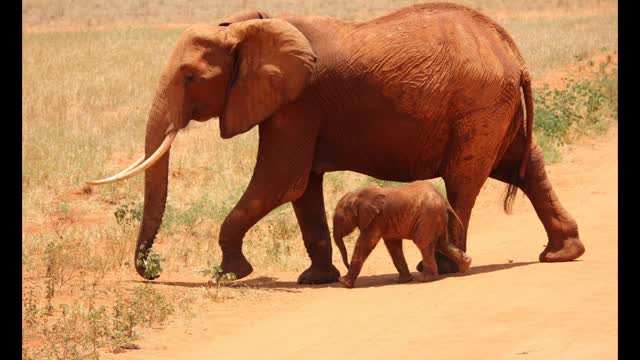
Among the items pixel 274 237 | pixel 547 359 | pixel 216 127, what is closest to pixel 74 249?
pixel 274 237

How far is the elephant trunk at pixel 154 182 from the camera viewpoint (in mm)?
10805

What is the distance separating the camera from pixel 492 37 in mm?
11320

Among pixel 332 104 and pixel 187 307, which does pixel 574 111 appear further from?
pixel 187 307

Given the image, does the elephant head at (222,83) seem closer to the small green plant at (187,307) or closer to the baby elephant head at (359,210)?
the small green plant at (187,307)

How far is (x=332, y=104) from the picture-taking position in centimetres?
1097

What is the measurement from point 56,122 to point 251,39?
9798mm

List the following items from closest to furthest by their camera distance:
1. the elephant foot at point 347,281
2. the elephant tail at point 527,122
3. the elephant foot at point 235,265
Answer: the elephant foot at point 347,281, the elephant foot at point 235,265, the elephant tail at point 527,122

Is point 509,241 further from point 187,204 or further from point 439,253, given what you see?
point 187,204

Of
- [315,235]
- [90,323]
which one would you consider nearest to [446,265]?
[315,235]

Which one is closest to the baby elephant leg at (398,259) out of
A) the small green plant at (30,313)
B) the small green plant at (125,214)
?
the small green plant at (30,313)

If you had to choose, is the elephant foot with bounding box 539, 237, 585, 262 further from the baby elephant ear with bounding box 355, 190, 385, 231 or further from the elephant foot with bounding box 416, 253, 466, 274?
the baby elephant ear with bounding box 355, 190, 385, 231

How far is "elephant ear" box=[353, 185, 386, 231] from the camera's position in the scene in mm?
10281

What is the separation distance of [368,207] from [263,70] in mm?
1587

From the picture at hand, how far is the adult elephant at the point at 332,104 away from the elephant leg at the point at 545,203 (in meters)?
0.04
